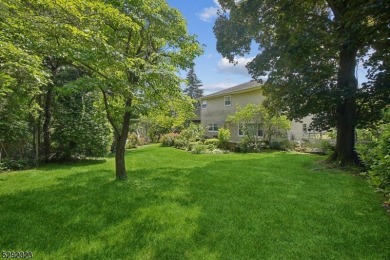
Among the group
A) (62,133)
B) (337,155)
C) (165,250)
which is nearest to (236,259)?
(165,250)

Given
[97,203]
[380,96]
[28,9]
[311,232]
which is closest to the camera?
[311,232]

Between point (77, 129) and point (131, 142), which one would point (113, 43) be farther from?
point (131, 142)

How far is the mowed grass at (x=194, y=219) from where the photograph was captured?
4230mm

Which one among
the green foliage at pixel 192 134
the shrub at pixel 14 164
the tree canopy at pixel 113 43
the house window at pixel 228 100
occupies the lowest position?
the shrub at pixel 14 164

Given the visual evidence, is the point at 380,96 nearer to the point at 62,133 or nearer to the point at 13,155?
the point at 62,133

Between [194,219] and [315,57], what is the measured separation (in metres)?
10.9

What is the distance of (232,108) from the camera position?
2711cm

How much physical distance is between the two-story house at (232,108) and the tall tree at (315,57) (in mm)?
7387

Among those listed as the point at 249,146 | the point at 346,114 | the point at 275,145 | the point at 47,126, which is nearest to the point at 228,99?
the point at 249,146

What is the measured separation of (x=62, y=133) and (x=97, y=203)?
8.71 meters

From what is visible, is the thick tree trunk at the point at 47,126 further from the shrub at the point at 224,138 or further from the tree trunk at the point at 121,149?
the shrub at the point at 224,138

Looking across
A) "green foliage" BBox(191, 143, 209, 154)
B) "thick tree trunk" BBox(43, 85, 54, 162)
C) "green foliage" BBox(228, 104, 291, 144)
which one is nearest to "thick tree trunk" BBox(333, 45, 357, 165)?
"green foliage" BBox(228, 104, 291, 144)

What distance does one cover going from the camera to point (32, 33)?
230 inches

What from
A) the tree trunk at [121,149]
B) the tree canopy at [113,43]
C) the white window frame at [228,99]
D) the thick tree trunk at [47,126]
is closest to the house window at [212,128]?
the white window frame at [228,99]
